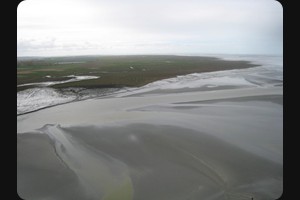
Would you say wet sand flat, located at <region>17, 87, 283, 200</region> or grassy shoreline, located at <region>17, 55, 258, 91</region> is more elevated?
grassy shoreline, located at <region>17, 55, 258, 91</region>

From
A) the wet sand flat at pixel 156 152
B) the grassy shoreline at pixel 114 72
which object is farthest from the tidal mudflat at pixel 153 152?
the grassy shoreline at pixel 114 72

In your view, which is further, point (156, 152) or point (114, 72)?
point (114, 72)

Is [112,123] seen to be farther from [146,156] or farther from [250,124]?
[250,124]

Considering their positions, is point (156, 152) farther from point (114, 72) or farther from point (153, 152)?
point (114, 72)

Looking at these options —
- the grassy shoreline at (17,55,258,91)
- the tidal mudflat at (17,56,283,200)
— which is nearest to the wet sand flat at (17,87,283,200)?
the tidal mudflat at (17,56,283,200)

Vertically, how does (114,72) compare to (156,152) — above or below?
above

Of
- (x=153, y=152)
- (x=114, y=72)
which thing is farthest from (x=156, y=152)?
(x=114, y=72)

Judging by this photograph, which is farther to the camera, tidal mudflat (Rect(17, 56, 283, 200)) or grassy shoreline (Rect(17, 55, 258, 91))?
grassy shoreline (Rect(17, 55, 258, 91))

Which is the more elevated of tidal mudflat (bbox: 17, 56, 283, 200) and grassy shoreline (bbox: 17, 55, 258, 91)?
grassy shoreline (bbox: 17, 55, 258, 91)

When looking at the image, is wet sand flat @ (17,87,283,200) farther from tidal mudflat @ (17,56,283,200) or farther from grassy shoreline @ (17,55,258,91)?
grassy shoreline @ (17,55,258,91)

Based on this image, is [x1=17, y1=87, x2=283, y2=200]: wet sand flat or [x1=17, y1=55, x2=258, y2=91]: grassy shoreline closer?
[x1=17, y1=87, x2=283, y2=200]: wet sand flat

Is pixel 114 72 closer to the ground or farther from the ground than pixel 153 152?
farther from the ground
